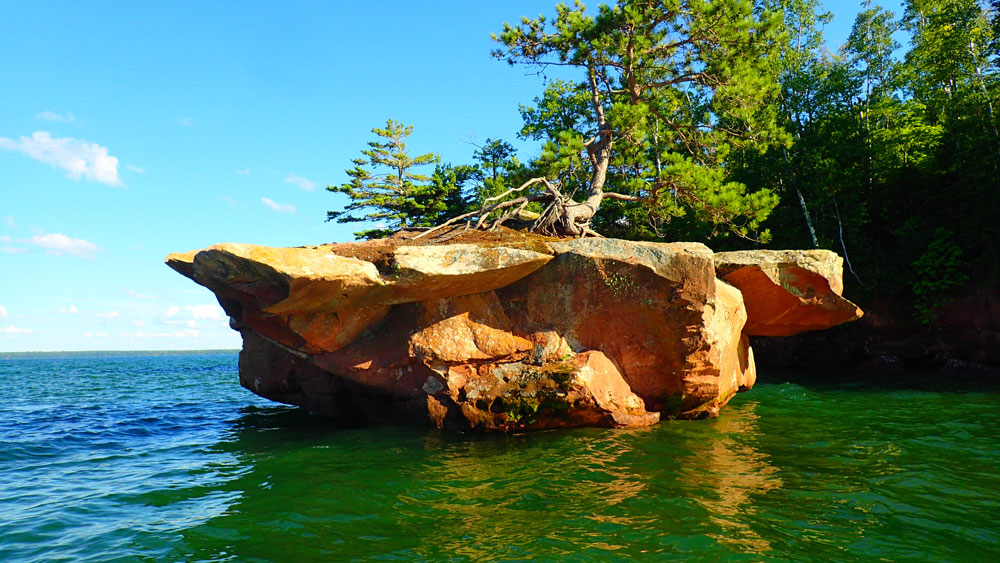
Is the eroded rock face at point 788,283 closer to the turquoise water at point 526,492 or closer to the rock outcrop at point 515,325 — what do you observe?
the rock outcrop at point 515,325

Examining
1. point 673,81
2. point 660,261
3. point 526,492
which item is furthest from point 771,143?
point 526,492

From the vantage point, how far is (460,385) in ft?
29.9

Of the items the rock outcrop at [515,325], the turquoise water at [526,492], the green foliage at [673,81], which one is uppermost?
the green foliage at [673,81]

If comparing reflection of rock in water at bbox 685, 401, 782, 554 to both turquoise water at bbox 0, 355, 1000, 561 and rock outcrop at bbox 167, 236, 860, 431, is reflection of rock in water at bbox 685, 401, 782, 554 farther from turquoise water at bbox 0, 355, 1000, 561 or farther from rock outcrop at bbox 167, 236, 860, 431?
rock outcrop at bbox 167, 236, 860, 431

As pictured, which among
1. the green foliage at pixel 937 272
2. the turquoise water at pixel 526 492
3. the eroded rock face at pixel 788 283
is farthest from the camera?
the green foliage at pixel 937 272

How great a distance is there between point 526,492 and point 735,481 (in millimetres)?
2423

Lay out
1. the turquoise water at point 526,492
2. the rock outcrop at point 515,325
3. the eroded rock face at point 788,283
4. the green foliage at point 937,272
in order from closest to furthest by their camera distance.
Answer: the turquoise water at point 526,492 < the rock outcrop at point 515,325 < the eroded rock face at point 788,283 < the green foliage at point 937,272

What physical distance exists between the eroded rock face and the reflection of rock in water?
3.01 m

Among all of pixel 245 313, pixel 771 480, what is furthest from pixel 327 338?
pixel 771 480

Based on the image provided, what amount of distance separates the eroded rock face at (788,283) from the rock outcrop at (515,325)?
0.19 m

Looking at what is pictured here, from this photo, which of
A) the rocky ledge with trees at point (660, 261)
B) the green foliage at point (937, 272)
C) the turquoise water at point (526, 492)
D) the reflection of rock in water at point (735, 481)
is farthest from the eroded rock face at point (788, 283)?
the green foliage at point (937, 272)

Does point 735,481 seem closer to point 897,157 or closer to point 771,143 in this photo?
point 771,143

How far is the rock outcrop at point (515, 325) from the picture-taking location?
28.2ft

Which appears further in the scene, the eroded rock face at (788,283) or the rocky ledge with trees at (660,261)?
the eroded rock face at (788,283)
